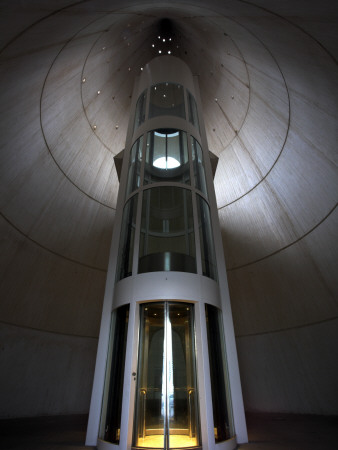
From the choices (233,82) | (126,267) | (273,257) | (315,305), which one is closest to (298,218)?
(273,257)

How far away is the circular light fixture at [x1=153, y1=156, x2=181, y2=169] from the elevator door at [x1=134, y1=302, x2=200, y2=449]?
377 centimetres

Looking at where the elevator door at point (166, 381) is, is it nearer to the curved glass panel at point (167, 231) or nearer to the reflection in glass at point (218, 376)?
the reflection in glass at point (218, 376)

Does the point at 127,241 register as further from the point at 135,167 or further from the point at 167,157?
the point at 167,157

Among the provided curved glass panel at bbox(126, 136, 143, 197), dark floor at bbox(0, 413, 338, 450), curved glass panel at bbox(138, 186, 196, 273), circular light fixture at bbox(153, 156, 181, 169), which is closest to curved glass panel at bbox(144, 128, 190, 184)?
circular light fixture at bbox(153, 156, 181, 169)

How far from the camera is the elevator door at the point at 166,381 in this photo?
448cm

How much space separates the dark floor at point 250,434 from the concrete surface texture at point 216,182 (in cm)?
136

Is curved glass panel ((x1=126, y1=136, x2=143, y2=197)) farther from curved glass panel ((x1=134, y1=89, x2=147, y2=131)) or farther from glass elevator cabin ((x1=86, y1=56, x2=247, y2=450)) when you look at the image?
curved glass panel ((x1=134, y1=89, x2=147, y2=131))

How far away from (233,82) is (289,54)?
3541 millimetres

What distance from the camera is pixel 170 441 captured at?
14.4 ft

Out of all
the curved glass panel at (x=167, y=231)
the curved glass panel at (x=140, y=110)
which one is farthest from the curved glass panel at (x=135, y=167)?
Answer: the curved glass panel at (x=140, y=110)

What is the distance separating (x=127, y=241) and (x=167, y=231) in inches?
39.3

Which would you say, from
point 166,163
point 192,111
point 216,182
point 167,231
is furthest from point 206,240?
point 216,182

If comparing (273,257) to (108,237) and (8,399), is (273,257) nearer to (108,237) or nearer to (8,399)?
(108,237)

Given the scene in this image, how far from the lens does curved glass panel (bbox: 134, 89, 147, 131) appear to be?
9.20m
